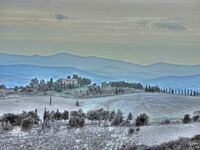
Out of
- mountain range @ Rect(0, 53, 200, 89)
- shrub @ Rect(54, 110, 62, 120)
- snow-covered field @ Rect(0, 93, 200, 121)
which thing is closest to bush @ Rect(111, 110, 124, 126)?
snow-covered field @ Rect(0, 93, 200, 121)

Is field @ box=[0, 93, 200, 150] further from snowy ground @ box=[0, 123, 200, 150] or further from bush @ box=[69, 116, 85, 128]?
bush @ box=[69, 116, 85, 128]

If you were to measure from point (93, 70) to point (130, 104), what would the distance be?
5.44 metres

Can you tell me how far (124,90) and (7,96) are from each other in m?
5.06

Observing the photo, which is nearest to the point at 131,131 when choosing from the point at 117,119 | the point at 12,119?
the point at 117,119

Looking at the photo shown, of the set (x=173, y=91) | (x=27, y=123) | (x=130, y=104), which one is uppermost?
(x=173, y=91)

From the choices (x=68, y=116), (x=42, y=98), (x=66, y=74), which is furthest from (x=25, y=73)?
(x=68, y=116)

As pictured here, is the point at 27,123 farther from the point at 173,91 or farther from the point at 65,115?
the point at 173,91

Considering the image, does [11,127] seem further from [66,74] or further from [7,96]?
[66,74]

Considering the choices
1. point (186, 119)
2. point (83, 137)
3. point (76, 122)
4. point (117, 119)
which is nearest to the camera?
point (186, 119)

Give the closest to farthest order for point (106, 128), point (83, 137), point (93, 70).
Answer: point (83, 137), point (106, 128), point (93, 70)

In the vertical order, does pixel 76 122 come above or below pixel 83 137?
above

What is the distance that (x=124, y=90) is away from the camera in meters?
31.5

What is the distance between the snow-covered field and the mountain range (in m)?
1.88

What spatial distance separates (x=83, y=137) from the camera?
27.5 meters
